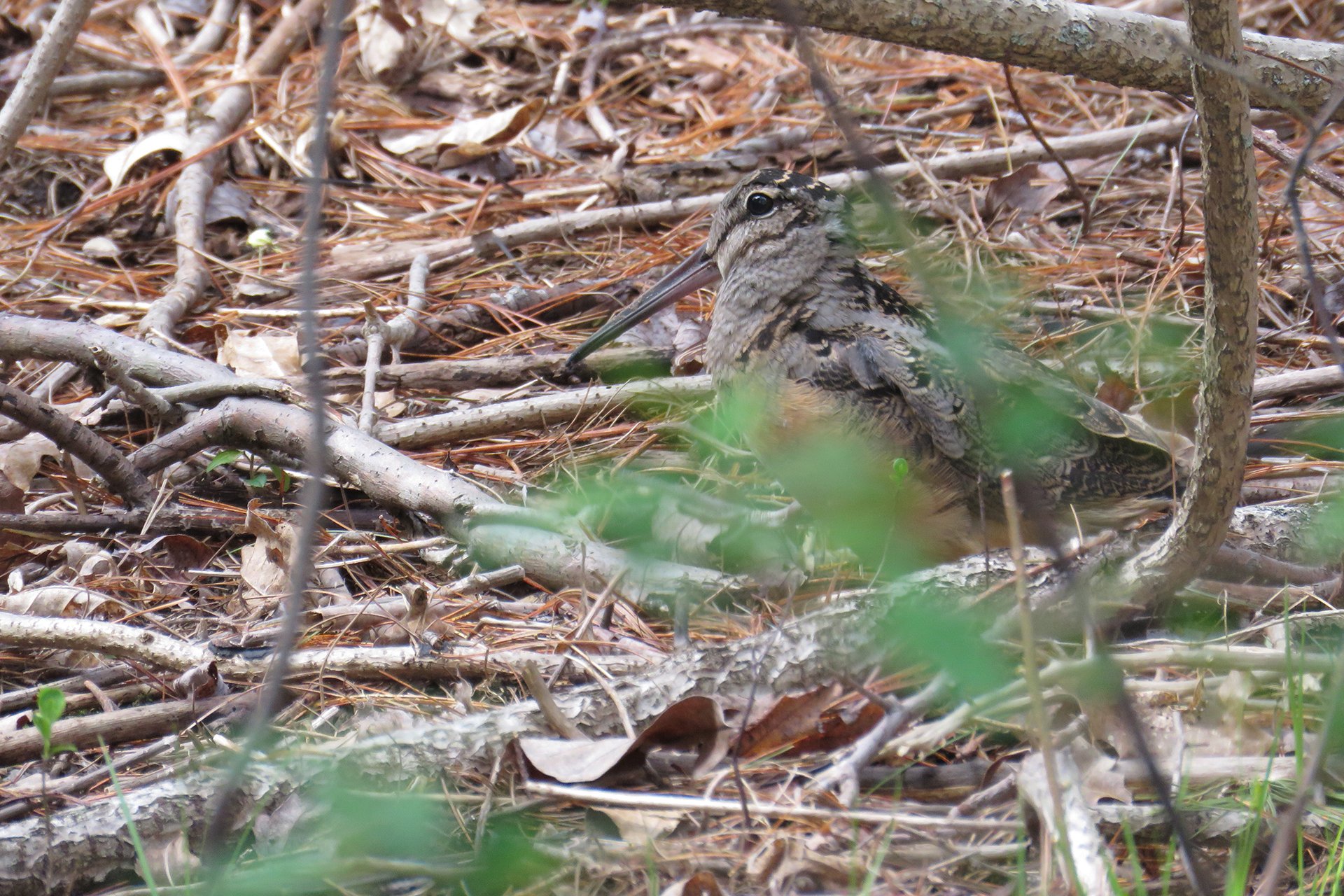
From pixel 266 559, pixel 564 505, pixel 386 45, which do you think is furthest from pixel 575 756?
pixel 386 45

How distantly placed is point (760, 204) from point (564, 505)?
85.6 inches

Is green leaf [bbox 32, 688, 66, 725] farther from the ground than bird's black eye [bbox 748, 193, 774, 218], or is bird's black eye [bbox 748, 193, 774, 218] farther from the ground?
bird's black eye [bbox 748, 193, 774, 218]

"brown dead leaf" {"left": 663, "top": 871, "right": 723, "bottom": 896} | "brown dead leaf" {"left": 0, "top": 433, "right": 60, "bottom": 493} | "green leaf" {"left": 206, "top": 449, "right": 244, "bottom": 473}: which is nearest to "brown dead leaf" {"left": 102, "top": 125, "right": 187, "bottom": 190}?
"brown dead leaf" {"left": 0, "top": 433, "right": 60, "bottom": 493}

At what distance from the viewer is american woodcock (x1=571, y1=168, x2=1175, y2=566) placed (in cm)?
316

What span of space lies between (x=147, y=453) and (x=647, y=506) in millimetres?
2230

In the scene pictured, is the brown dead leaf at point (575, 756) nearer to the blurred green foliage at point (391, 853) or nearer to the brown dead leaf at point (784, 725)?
the blurred green foliage at point (391, 853)

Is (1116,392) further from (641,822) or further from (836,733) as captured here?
(641,822)

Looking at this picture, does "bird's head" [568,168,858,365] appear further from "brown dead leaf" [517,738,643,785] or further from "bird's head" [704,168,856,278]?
"brown dead leaf" [517,738,643,785]

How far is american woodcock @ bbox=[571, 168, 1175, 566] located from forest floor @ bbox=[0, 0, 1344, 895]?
29 cm

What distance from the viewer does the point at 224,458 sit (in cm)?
358

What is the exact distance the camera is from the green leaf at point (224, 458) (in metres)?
3.54

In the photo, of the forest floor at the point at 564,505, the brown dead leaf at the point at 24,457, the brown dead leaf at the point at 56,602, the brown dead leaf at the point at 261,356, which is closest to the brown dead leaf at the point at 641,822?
the forest floor at the point at 564,505

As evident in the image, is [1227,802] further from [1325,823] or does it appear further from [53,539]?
[53,539]

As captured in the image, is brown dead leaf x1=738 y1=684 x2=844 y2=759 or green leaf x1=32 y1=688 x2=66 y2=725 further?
brown dead leaf x1=738 y1=684 x2=844 y2=759
